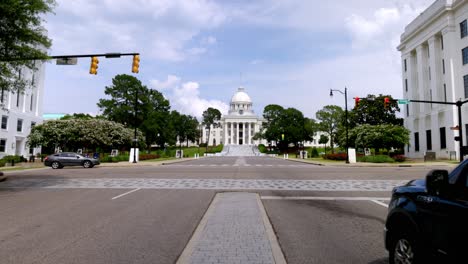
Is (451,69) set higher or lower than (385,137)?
higher

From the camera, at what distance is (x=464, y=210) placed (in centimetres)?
316

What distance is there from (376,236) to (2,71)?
15315 millimetres

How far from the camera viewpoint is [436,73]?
156 feet

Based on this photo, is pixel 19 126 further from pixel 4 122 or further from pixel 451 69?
pixel 451 69

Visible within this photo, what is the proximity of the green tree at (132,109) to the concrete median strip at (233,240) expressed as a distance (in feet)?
199

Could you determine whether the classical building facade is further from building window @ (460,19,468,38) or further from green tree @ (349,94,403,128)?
building window @ (460,19,468,38)

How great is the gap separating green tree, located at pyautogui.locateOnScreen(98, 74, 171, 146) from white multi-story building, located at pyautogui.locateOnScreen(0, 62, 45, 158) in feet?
47.2

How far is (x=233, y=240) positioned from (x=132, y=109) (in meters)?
65.7

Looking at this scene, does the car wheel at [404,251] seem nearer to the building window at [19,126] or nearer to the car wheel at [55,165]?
the car wheel at [55,165]

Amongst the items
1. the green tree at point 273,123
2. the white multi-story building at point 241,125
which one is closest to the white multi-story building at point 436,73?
the green tree at point 273,123

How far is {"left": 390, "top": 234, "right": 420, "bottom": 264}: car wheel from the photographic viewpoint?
3756 mm

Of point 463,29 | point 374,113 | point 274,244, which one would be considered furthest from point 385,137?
point 274,244

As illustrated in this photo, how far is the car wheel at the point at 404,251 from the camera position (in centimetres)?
376

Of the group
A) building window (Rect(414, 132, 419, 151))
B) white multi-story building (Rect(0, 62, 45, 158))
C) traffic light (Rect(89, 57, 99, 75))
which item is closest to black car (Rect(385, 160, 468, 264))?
traffic light (Rect(89, 57, 99, 75))
